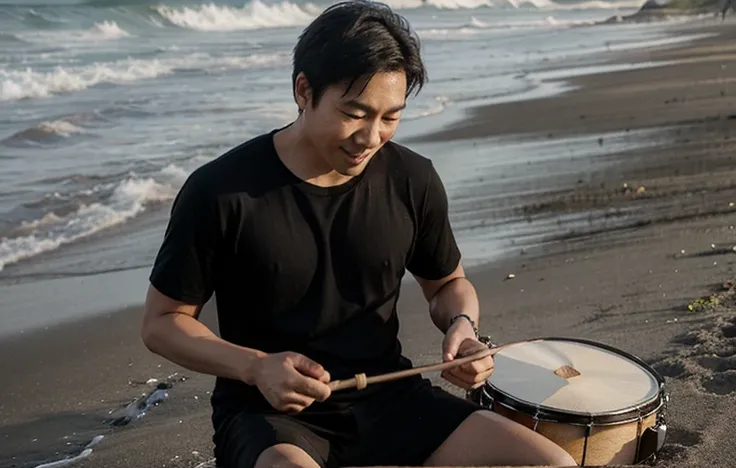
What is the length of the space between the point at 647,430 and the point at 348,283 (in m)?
0.96

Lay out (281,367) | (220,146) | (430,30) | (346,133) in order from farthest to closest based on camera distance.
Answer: (430,30) < (220,146) < (346,133) < (281,367)

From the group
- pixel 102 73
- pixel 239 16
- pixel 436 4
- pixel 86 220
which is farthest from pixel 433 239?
pixel 436 4

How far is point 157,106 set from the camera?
44.8 feet

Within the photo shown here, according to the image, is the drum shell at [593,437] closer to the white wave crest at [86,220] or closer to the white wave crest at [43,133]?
the white wave crest at [86,220]

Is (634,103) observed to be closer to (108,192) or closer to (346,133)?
(108,192)

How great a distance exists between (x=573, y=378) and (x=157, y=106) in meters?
11.5

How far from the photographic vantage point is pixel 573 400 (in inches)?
109

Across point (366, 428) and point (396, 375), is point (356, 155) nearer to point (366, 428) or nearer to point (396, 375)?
point (396, 375)

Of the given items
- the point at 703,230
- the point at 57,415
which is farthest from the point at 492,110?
the point at 57,415

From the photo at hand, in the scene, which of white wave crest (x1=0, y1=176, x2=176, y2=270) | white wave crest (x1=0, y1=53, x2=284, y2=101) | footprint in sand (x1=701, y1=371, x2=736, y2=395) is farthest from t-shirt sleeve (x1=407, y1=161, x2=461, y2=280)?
white wave crest (x1=0, y1=53, x2=284, y2=101)

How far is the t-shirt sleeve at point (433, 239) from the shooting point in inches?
114

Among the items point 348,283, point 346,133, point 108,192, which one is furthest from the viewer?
point 108,192

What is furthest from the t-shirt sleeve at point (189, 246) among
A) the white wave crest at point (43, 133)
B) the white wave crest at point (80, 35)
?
the white wave crest at point (80, 35)

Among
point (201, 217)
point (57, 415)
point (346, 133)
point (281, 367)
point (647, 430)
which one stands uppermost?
point (346, 133)
